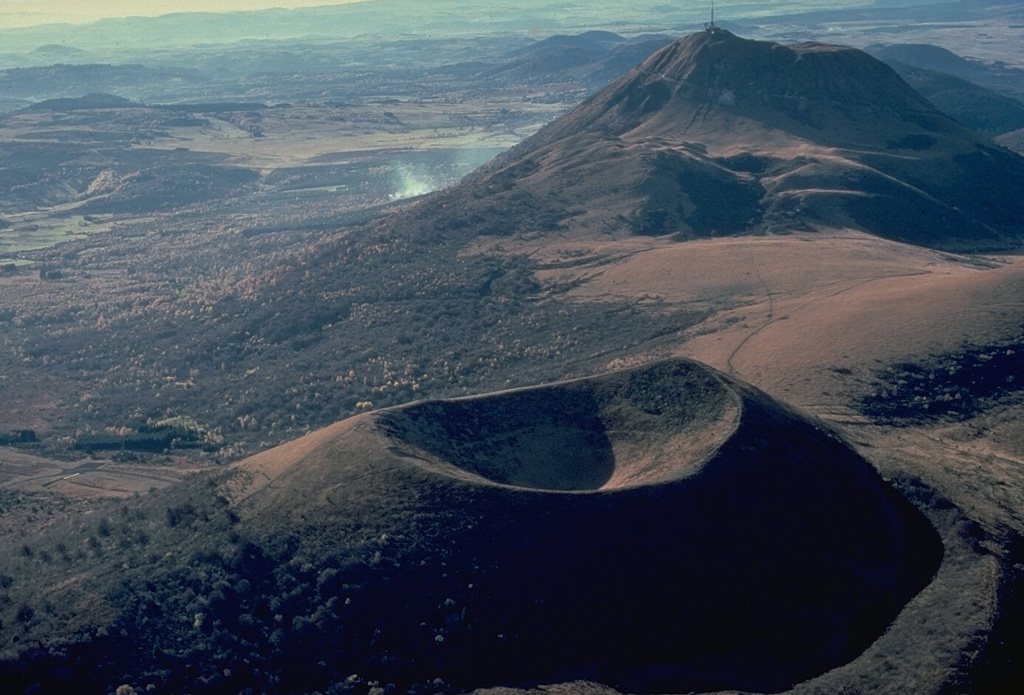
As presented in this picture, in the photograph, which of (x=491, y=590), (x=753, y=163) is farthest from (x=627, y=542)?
(x=753, y=163)

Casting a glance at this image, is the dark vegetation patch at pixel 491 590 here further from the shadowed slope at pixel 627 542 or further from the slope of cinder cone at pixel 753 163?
the slope of cinder cone at pixel 753 163

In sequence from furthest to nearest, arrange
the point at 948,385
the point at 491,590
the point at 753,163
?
the point at 753,163 → the point at 948,385 → the point at 491,590

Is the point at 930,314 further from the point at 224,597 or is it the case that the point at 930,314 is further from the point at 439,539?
the point at 224,597

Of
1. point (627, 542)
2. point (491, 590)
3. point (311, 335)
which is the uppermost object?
point (627, 542)

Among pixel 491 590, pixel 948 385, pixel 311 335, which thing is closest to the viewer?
pixel 491 590

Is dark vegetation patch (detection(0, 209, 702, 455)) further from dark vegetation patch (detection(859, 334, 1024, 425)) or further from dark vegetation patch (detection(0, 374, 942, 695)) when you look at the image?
dark vegetation patch (detection(0, 374, 942, 695))

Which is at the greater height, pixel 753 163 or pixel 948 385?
pixel 753 163

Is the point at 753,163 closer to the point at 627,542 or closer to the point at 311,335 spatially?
the point at 311,335
